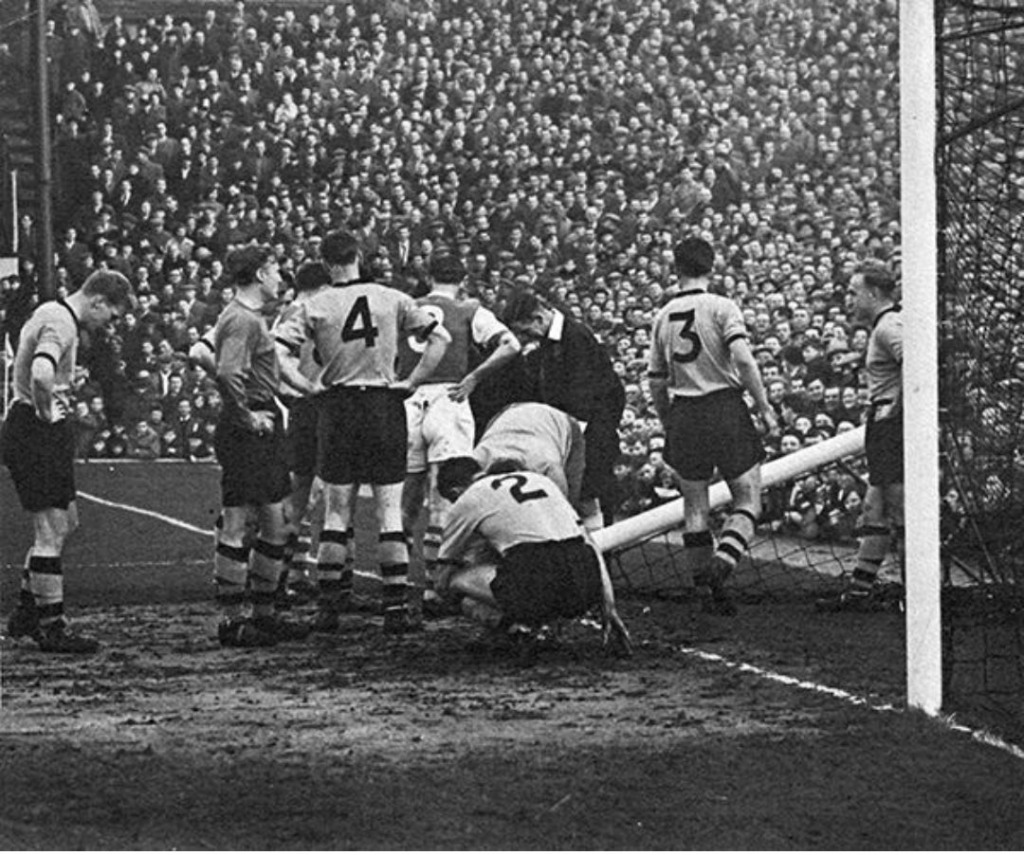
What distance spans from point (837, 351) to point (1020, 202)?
8.73 feet

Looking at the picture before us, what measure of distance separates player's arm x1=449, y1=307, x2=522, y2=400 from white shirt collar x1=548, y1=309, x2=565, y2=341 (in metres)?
0.13

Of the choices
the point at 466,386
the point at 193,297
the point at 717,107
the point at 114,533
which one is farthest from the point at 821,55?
the point at 114,533

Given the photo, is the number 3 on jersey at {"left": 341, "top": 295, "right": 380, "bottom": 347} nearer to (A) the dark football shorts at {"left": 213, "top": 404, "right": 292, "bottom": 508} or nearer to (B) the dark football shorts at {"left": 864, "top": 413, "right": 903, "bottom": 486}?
(A) the dark football shorts at {"left": 213, "top": 404, "right": 292, "bottom": 508}

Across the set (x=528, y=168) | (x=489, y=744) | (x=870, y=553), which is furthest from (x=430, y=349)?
(x=489, y=744)

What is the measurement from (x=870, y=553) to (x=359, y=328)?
5.78 ft

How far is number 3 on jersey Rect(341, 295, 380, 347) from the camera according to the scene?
17.5 ft

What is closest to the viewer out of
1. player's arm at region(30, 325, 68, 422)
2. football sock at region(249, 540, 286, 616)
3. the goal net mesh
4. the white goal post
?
the goal net mesh

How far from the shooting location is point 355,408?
17.6 feet

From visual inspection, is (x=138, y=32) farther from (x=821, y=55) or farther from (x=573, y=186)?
(x=821, y=55)

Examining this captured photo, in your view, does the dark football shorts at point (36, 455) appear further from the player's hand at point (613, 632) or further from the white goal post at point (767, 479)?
the white goal post at point (767, 479)

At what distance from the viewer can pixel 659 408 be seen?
5.91m

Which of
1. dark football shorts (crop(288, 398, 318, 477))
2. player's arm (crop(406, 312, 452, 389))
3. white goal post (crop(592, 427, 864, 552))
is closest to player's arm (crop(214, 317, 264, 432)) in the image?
player's arm (crop(406, 312, 452, 389))

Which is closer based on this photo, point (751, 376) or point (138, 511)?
point (751, 376)

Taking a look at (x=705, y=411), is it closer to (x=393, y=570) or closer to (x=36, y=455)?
(x=393, y=570)
